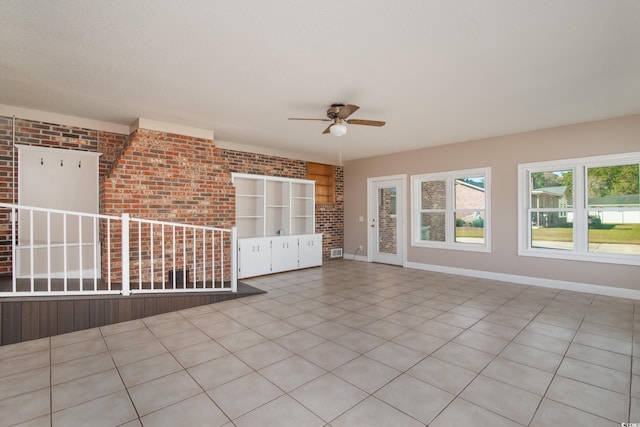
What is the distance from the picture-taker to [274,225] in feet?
22.1

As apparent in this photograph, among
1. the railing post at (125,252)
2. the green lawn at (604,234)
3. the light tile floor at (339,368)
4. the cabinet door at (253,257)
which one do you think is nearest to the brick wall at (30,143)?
the railing post at (125,252)

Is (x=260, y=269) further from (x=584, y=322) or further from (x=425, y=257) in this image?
(x=584, y=322)

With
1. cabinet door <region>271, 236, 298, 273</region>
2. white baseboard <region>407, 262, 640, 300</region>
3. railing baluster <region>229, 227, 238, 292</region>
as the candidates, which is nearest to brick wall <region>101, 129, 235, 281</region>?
railing baluster <region>229, 227, 238, 292</region>

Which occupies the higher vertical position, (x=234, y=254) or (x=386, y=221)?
(x=386, y=221)

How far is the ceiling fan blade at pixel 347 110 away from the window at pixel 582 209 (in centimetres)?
350

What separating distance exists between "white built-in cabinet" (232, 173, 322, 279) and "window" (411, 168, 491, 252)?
232 cm

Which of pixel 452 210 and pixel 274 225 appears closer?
pixel 452 210

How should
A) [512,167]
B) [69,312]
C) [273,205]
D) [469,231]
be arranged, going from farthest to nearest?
[273,205] < [469,231] < [512,167] < [69,312]

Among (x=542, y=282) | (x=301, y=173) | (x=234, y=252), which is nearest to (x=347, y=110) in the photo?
(x=234, y=252)

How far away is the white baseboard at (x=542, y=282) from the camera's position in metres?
4.39

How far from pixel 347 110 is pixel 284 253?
3528 millimetres

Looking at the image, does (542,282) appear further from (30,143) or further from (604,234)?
(30,143)

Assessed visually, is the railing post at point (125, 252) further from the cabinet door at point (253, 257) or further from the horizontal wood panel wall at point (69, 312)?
the cabinet door at point (253, 257)

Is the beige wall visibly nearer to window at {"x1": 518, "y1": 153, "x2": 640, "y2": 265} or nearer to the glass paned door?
window at {"x1": 518, "y1": 153, "x2": 640, "y2": 265}
